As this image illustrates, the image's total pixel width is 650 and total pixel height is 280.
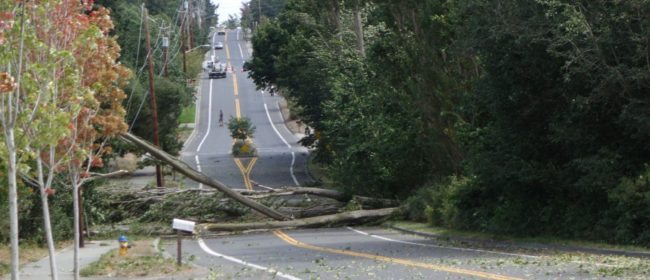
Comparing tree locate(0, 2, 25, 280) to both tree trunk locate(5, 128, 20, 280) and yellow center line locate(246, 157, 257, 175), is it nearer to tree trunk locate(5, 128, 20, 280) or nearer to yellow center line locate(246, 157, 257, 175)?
tree trunk locate(5, 128, 20, 280)

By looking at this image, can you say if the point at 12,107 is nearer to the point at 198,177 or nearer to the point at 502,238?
the point at 502,238

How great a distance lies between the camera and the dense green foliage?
24.3 metres

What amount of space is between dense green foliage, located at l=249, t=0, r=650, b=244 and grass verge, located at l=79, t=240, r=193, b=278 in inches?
381

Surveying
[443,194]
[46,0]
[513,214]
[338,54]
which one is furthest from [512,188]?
[338,54]

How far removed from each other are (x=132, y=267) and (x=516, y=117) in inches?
447

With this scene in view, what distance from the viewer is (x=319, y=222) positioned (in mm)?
34469

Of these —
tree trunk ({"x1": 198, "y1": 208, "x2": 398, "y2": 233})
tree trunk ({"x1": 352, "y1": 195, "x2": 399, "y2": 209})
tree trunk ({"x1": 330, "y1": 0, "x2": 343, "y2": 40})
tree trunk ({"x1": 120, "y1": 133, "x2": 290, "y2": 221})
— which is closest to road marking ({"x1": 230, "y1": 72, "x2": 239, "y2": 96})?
tree trunk ({"x1": 330, "y1": 0, "x2": 343, "y2": 40})

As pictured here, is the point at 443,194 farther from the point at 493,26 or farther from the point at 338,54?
the point at 338,54

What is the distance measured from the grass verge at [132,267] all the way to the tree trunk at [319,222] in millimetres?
8890

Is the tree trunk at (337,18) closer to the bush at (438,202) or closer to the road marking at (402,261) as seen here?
the bush at (438,202)

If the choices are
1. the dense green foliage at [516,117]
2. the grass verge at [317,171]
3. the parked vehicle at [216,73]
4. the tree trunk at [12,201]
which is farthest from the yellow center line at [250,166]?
the parked vehicle at [216,73]

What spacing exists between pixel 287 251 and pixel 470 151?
7.51 metres

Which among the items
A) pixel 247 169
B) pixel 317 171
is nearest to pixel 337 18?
pixel 317 171

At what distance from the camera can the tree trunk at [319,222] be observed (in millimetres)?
33062
